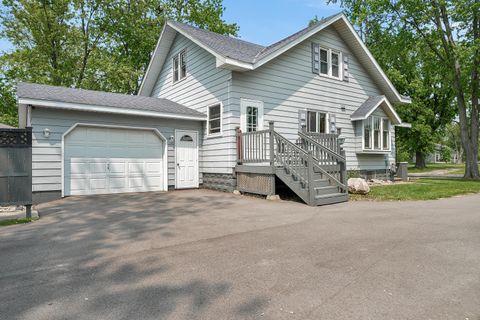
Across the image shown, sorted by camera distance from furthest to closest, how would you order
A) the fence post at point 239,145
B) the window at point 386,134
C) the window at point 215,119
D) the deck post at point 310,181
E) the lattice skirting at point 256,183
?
1. the window at point 386,134
2. the window at point 215,119
3. the fence post at point 239,145
4. the lattice skirting at point 256,183
5. the deck post at point 310,181

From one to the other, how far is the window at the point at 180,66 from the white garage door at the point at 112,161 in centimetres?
376

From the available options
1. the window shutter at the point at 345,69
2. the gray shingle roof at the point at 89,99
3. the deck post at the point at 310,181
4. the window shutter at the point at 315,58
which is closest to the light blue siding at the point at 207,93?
the gray shingle roof at the point at 89,99

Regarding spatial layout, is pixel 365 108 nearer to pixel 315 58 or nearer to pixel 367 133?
pixel 367 133

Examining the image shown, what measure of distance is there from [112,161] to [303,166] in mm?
6569

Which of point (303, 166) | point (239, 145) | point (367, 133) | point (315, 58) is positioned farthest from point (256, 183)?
point (367, 133)

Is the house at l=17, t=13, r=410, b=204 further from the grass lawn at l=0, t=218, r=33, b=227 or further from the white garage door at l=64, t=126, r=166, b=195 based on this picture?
the grass lawn at l=0, t=218, r=33, b=227

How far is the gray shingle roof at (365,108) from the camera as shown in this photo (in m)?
13.9

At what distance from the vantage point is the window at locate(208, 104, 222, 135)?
36.7ft

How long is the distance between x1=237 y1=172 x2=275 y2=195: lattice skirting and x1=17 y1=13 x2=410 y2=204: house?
34 millimetres

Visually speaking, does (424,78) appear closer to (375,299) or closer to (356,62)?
(356,62)

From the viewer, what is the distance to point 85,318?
2410mm

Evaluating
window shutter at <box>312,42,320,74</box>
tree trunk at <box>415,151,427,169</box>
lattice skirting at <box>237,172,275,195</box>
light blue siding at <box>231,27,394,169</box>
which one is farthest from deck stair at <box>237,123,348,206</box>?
tree trunk at <box>415,151,427,169</box>

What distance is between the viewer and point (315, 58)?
12852 mm

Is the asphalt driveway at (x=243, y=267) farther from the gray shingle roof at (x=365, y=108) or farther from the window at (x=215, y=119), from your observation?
the gray shingle roof at (x=365, y=108)
